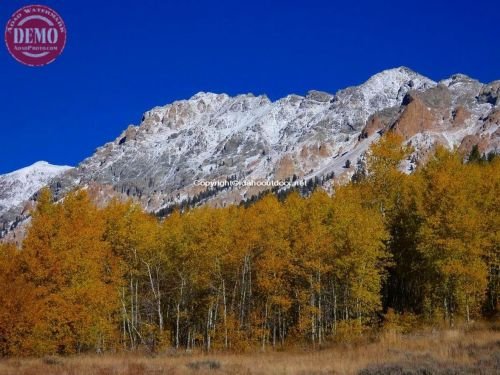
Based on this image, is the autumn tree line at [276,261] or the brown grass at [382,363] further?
the autumn tree line at [276,261]

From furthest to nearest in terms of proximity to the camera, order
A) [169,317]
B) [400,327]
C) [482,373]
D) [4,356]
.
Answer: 1. [169,317]
2. [400,327]
3. [4,356]
4. [482,373]

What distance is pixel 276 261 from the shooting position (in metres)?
39.0

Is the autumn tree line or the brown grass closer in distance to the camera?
the brown grass

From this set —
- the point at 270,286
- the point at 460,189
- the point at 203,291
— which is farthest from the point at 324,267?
the point at 203,291

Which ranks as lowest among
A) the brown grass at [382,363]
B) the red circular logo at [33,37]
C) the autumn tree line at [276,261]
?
the brown grass at [382,363]

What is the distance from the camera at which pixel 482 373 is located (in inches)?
632

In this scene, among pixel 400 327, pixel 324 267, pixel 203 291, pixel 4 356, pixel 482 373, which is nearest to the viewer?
pixel 482 373

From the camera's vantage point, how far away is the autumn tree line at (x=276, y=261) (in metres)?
33.2

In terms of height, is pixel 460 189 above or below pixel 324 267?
above

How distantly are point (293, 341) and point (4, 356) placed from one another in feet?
64.5

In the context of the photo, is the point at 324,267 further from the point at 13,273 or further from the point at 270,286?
the point at 13,273

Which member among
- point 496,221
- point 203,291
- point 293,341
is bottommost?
point 293,341

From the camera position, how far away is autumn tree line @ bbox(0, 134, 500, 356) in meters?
33.2

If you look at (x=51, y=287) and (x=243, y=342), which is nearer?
(x=51, y=287)
